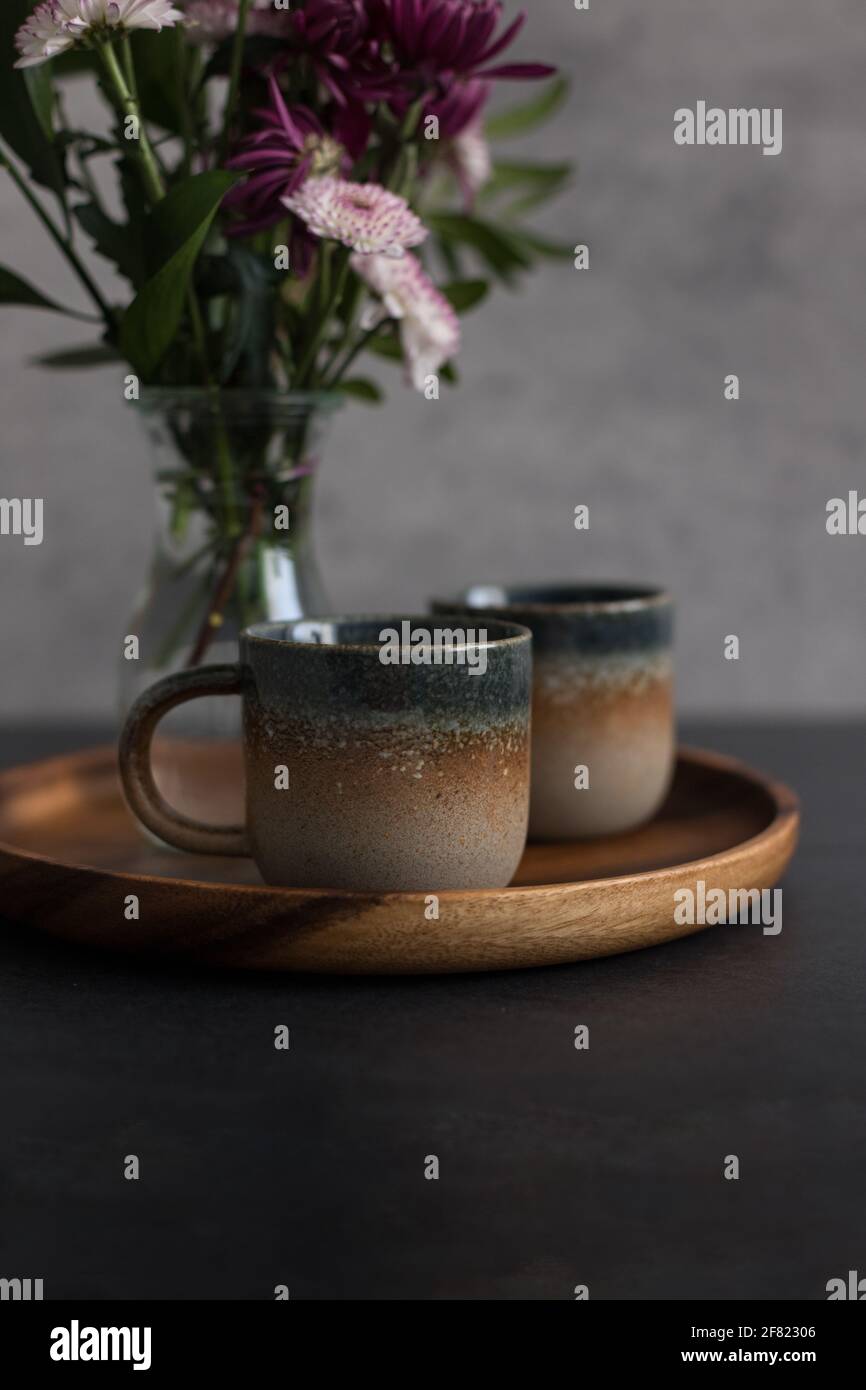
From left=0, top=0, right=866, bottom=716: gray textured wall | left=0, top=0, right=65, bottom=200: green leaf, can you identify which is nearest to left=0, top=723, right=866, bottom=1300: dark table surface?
left=0, top=0, right=65, bottom=200: green leaf

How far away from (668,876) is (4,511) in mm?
1303

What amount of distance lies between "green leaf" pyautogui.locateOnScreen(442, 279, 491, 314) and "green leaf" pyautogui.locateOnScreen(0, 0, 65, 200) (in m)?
0.20

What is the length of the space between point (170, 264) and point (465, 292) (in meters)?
0.21

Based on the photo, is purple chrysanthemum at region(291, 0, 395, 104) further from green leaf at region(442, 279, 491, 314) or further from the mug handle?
the mug handle

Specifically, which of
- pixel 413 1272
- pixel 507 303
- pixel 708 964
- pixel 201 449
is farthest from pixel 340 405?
pixel 507 303

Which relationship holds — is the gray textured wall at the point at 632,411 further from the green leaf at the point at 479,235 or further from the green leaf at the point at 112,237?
the green leaf at the point at 112,237

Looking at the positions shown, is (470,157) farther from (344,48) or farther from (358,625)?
(358,625)

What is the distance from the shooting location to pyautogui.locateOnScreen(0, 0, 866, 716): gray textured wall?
1.58 metres

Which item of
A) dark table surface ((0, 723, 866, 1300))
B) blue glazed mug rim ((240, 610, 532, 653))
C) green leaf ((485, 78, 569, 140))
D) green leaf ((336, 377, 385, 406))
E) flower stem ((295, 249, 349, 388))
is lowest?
dark table surface ((0, 723, 866, 1300))

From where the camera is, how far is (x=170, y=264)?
58cm

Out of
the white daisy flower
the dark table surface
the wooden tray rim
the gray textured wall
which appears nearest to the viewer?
the dark table surface

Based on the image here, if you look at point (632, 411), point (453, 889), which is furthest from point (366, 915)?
point (632, 411)

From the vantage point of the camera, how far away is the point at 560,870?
65 cm

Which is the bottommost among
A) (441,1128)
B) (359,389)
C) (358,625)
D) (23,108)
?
(441,1128)
